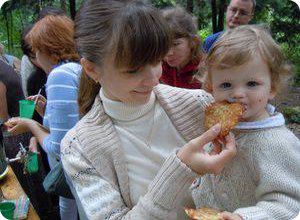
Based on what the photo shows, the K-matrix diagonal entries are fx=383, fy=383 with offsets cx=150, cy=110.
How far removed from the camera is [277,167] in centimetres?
104

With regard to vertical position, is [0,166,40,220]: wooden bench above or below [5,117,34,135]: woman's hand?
below

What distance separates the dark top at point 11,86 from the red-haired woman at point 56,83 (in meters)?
0.71

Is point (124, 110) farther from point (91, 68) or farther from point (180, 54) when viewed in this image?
point (180, 54)

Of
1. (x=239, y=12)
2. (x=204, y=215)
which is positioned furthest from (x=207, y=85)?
(x=239, y=12)

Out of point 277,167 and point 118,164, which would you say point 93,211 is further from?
→ point 277,167

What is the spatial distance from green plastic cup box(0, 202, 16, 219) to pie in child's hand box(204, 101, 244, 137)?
0.93 metres

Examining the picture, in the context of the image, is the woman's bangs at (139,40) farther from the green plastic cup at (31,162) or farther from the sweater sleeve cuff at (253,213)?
the green plastic cup at (31,162)

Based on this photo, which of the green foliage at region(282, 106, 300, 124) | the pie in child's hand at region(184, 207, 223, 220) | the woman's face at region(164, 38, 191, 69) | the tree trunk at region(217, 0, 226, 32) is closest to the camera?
the pie in child's hand at region(184, 207, 223, 220)

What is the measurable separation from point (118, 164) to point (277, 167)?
0.45m

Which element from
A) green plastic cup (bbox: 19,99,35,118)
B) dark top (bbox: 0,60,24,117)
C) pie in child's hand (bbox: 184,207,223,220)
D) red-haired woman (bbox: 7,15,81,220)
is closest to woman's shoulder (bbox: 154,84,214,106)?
pie in child's hand (bbox: 184,207,223,220)

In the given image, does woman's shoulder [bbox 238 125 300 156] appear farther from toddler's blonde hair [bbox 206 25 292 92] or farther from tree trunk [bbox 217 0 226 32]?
tree trunk [bbox 217 0 226 32]

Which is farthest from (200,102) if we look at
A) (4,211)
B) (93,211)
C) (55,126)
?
(4,211)

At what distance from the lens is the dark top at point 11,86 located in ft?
8.96

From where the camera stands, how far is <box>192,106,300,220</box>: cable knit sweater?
103 centimetres
